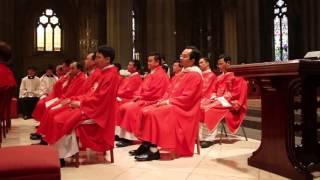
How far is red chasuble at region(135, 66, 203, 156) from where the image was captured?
18.9 ft

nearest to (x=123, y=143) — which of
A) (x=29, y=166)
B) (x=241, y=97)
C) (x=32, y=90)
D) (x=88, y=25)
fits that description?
(x=241, y=97)

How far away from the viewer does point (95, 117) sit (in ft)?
17.7

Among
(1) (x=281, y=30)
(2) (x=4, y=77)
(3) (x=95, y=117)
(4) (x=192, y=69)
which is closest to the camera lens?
(3) (x=95, y=117)

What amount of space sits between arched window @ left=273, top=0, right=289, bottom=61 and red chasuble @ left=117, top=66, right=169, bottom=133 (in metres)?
17.3

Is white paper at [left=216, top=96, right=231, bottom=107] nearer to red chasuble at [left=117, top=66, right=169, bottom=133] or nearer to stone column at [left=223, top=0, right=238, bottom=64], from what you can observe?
red chasuble at [left=117, top=66, right=169, bottom=133]

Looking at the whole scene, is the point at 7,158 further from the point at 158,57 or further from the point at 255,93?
the point at 255,93

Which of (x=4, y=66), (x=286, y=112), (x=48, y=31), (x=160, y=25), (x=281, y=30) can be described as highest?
(x=48, y=31)

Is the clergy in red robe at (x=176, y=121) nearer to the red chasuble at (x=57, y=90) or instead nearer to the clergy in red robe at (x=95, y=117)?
the clergy in red robe at (x=95, y=117)

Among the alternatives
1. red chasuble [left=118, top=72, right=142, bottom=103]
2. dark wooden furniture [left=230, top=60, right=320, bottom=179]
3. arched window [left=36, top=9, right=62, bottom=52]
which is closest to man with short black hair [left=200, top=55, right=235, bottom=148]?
red chasuble [left=118, top=72, right=142, bottom=103]

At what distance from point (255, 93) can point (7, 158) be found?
12.3m

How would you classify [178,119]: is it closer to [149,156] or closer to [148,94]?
[149,156]

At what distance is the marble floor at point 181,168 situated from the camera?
15.4 ft

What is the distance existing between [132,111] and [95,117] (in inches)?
66.4

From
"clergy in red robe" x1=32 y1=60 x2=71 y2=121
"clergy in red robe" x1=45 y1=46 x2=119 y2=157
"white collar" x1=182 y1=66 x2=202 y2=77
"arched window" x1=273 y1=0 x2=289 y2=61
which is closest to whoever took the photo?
"clergy in red robe" x1=45 y1=46 x2=119 y2=157
